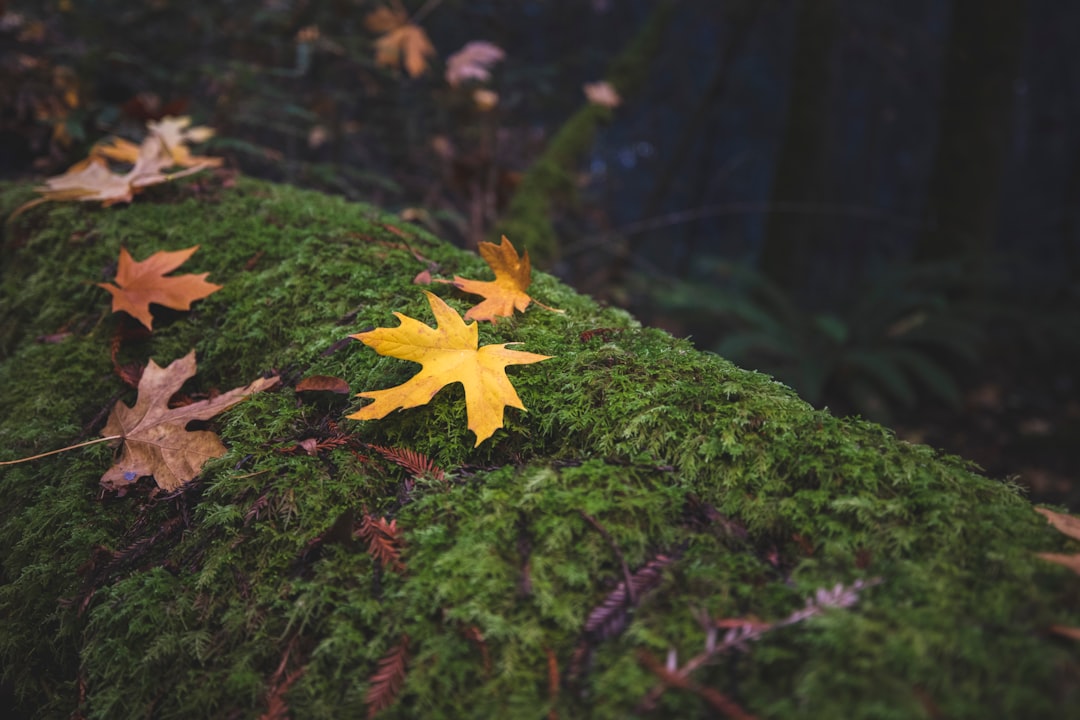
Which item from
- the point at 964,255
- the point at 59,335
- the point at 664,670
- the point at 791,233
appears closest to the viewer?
the point at 664,670

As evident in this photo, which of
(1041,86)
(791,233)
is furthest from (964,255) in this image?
(1041,86)

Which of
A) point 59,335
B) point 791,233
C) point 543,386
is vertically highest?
point 543,386

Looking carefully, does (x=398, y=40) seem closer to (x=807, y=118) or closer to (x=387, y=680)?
(x=387, y=680)

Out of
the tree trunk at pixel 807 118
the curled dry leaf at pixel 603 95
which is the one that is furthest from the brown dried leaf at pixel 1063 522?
the tree trunk at pixel 807 118

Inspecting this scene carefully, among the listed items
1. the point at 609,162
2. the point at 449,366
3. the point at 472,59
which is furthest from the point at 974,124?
the point at 449,366

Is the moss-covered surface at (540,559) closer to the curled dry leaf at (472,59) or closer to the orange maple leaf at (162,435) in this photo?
the orange maple leaf at (162,435)

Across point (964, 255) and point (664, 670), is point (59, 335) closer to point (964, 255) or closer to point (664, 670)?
point (664, 670)
